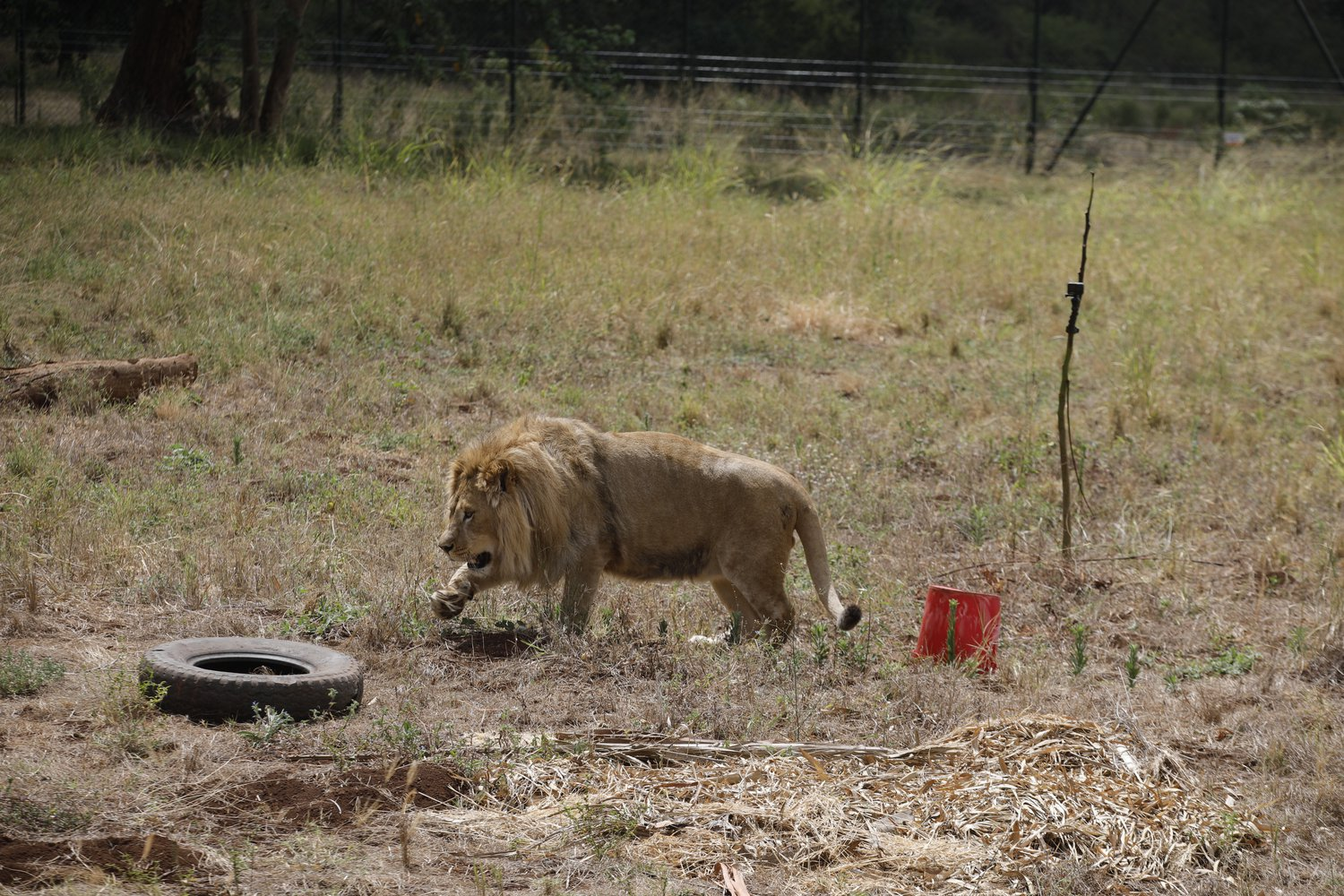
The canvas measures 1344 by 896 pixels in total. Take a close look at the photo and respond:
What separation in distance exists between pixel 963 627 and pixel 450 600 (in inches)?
90.2

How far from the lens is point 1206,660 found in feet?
22.4

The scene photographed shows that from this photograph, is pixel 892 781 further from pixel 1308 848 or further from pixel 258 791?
pixel 258 791

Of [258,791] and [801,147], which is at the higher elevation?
[801,147]

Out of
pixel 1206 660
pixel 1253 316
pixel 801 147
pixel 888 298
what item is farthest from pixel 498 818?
pixel 801 147

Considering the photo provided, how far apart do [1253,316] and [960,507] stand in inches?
232

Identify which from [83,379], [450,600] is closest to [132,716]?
[450,600]

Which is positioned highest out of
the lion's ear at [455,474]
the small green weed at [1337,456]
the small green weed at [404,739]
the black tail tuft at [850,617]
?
the lion's ear at [455,474]

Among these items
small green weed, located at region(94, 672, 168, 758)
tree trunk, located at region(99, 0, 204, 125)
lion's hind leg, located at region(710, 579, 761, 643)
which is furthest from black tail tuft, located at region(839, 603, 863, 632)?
tree trunk, located at region(99, 0, 204, 125)

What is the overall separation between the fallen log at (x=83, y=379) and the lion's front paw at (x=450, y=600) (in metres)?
4.00

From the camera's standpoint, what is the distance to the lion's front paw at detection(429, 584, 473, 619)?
20.5 ft

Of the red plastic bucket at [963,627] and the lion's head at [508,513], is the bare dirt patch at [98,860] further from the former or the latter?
the red plastic bucket at [963,627]

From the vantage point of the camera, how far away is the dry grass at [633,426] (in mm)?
4613

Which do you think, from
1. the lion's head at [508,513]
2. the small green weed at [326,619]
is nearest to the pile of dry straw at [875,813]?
the lion's head at [508,513]

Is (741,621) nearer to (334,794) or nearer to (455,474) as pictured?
(455,474)
